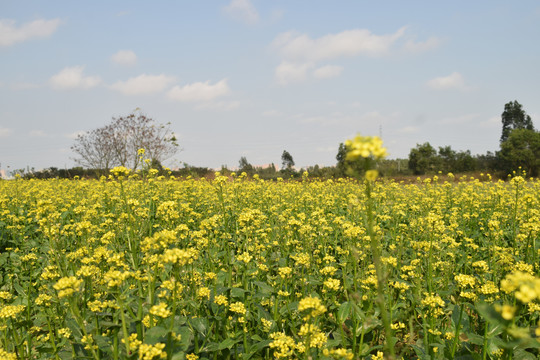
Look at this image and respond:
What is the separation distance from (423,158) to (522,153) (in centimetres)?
1129

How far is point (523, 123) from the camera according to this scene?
183 ft

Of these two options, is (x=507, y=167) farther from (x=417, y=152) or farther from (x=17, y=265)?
(x=17, y=265)

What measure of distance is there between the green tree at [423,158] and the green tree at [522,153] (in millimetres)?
7853

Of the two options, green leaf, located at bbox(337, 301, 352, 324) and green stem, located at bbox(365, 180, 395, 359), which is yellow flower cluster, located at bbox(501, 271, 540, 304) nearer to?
green stem, located at bbox(365, 180, 395, 359)

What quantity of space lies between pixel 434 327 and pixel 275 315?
5.48ft

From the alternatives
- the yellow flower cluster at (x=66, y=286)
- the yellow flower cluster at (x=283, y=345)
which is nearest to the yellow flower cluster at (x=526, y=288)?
the yellow flower cluster at (x=283, y=345)

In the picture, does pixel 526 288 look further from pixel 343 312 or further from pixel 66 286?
pixel 66 286

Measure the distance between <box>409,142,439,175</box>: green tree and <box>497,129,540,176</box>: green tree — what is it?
785 centimetres

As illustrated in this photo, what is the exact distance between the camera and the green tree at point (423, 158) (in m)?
45.6

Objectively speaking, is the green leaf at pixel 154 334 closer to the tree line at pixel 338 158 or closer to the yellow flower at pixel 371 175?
the yellow flower at pixel 371 175

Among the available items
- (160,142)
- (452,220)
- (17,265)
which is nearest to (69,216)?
(17,265)

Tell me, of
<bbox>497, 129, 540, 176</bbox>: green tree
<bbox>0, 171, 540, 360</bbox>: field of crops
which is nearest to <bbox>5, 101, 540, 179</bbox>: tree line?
<bbox>497, 129, 540, 176</bbox>: green tree

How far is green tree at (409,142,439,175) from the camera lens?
1795 inches

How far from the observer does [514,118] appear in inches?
2222
